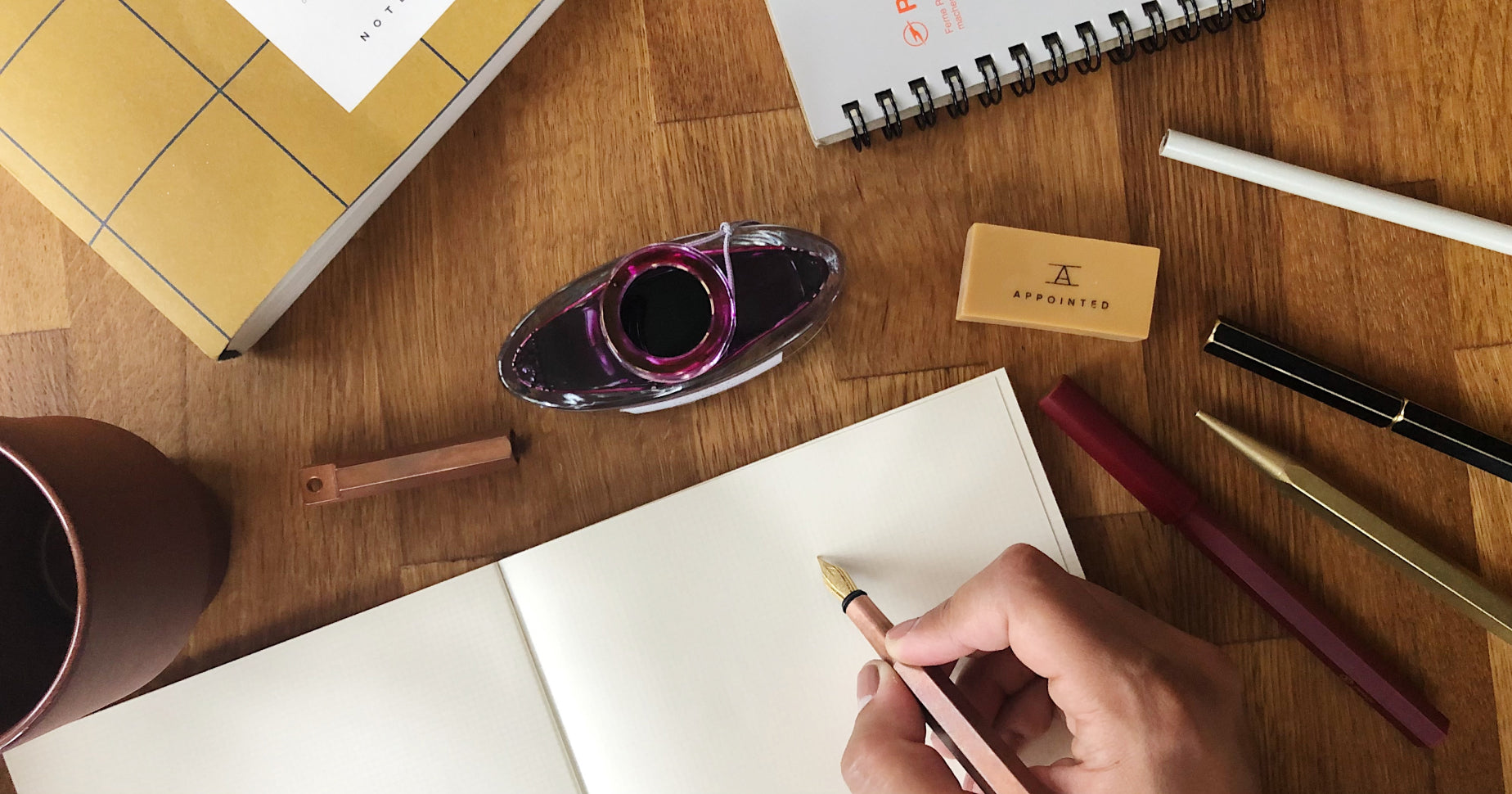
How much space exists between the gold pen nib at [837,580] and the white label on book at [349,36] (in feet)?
1.25

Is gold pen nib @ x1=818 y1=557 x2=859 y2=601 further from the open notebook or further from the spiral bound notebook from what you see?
the spiral bound notebook

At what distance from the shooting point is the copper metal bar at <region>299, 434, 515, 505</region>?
0.53 m

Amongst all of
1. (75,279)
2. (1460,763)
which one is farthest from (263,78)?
(1460,763)

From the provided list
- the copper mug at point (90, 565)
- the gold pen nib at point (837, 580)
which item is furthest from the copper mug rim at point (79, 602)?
the gold pen nib at point (837, 580)

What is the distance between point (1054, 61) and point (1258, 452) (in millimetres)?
264

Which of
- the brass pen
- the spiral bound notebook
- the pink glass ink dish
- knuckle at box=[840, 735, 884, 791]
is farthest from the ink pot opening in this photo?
the brass pen

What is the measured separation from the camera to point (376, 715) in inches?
21.8

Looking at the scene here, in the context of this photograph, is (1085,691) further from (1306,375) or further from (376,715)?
(376,715)

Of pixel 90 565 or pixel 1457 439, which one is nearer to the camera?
pixel 90 565

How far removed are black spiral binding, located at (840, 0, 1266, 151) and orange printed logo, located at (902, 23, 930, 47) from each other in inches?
0.8

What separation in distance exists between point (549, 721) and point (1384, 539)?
1.68ft

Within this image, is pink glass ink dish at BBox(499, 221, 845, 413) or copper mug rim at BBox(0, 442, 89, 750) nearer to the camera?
copper mug rim at BBox(0, 442, 89, 750)

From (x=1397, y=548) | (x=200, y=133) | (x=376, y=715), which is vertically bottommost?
(x=376, y=715)

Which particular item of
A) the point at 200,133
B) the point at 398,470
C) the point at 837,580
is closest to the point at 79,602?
the point at 398,470
